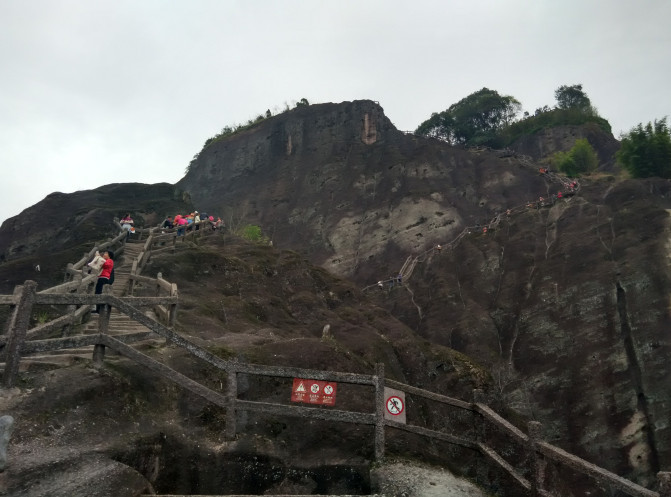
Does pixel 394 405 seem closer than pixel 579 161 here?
Yes

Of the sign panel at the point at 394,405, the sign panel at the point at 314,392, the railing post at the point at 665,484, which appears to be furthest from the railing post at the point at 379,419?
the railing post at the point at 665,484

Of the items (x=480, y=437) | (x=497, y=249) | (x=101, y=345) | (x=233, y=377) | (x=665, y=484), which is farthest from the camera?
(x=497, y=249)

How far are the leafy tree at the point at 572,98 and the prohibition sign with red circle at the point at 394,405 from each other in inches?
3418

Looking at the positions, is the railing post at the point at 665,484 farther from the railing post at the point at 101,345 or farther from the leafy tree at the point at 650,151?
the leafy tree at the point at 650,151

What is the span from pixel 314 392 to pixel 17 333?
5.64 meters

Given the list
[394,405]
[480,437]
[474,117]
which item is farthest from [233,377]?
[474,117]

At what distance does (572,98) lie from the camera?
85250 millimetres

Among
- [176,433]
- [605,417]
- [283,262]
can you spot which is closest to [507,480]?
[176,433]

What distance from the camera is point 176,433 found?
31.3ft

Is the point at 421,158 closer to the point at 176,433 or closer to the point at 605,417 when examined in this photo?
the point at 605,417

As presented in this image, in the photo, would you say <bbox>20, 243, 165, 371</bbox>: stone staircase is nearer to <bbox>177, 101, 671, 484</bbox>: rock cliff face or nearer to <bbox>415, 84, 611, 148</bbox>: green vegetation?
<bbox>177, 101, 671, 484</bbox>: rock cliff face

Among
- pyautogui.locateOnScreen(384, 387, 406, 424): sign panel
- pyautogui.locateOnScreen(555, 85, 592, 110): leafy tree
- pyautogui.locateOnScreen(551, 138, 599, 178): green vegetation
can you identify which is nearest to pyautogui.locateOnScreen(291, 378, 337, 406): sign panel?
pyautogui.locateOnScreen(384, 387, 406, 424): sign panel

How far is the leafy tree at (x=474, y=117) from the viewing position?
3155 inches

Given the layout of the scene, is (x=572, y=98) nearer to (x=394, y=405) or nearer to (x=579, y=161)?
(x=579, y=161)
